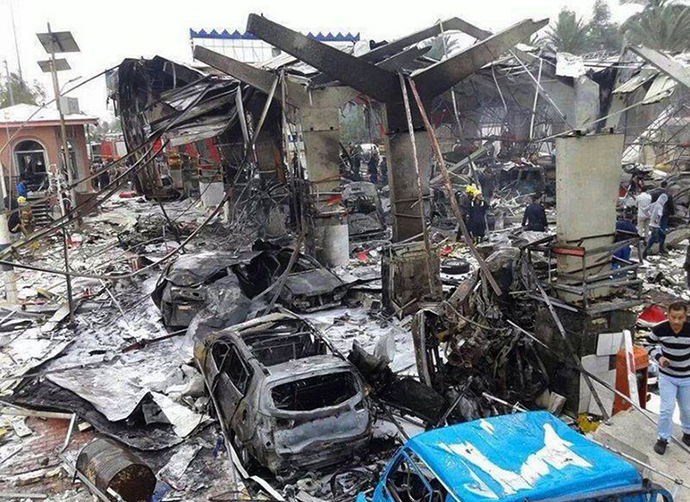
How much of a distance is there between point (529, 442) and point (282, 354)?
404 centimetres

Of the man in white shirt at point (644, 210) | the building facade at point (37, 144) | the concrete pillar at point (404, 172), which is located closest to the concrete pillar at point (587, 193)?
the concrete pillar at point (404, 172)

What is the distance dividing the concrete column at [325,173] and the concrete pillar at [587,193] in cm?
792

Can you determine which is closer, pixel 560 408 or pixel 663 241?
pixel 560 408

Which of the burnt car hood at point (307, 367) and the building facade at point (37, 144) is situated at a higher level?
the building facade at point (37, 144)

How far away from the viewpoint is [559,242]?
25.0ft

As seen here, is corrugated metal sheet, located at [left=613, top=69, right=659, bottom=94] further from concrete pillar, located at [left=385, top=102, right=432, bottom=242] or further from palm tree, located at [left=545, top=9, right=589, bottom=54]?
palm tree, located at [left=545, top=9, right=589, bottom=54]

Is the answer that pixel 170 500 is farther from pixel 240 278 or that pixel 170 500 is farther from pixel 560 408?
pixel 240 278

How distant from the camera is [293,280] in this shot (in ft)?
42.0

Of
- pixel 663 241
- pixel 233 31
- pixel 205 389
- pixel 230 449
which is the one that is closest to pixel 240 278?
pixel 205 389

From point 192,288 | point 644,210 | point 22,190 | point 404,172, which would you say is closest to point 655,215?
point 644,210

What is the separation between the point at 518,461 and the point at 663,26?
127 feet

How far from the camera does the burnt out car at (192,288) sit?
11492mm

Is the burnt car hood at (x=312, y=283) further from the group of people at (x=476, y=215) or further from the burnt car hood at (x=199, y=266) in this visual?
the group of people at (x=476, y=215)

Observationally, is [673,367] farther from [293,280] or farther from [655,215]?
[655,215]
